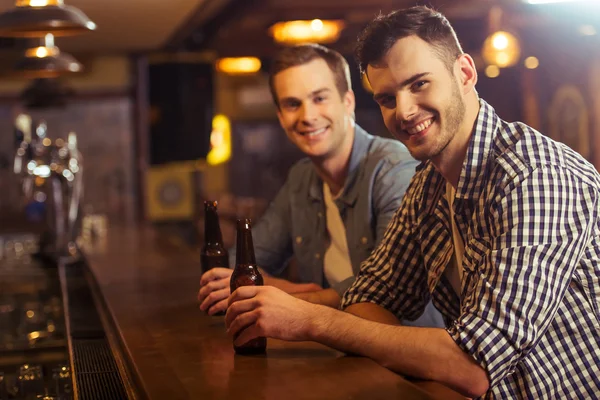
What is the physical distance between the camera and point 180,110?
340 inches

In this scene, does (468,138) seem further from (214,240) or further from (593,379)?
(214,240)

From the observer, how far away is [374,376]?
1442 millimetres

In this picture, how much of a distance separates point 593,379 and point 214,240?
1.03m

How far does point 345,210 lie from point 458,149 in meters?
0.90

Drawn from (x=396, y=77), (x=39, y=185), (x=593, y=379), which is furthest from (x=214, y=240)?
(x=39, y=185)

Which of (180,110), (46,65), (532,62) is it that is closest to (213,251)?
(46,65)

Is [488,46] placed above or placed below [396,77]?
above

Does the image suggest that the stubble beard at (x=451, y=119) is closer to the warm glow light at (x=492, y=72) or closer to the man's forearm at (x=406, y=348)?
the man's forearm at (x=406, y=348)

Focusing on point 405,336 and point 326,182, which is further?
point 326,182

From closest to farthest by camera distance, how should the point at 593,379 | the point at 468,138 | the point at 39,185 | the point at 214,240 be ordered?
the point at 593,379
the point at 468,138
the point at 214,240
the point at 39,185

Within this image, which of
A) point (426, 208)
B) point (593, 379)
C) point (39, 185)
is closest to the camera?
point (593, 379)

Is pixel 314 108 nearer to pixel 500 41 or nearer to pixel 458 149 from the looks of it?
pixel 458 149

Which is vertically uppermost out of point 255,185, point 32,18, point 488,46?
point 488,46

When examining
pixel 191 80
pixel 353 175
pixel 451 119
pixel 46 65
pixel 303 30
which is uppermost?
pixel 303 30
